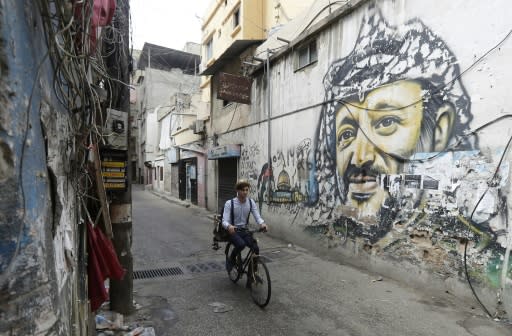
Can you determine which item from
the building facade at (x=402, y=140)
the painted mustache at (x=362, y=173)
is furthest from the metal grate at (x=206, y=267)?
the painted mustache at (x=362, y=173)

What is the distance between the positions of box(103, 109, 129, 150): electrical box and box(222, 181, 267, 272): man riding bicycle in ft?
5.83

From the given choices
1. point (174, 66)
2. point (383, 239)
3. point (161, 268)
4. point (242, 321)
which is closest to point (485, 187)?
point (383, 239)

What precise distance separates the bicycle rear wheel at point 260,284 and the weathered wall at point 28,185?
2.66 m

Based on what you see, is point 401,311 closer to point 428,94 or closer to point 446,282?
point 446,282

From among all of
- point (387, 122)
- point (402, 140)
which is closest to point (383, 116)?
point (387, 122)

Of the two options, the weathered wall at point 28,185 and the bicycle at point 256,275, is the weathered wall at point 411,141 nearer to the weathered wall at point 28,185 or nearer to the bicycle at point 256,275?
the bicycle at point 256,275

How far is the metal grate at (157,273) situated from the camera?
5.37m

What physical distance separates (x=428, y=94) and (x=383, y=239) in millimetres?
2626

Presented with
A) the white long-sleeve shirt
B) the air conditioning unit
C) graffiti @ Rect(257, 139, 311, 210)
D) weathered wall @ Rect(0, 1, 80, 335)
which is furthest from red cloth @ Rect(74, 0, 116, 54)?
the air conditioning unit

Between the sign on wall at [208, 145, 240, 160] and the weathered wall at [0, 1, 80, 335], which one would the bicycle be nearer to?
the weathered wall at [0, 1, 80, 335]

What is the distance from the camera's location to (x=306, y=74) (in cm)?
758

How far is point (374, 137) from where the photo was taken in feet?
18.4

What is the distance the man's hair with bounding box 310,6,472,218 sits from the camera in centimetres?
447

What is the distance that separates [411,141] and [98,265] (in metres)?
4.87
